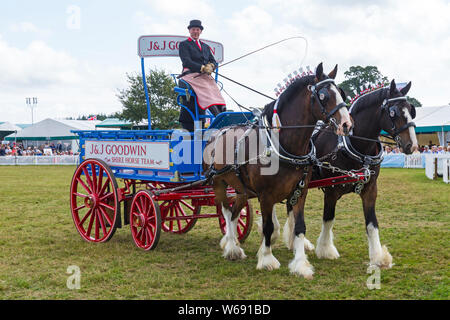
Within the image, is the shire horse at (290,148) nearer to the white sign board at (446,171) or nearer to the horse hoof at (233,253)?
the horse hoof at (233,253)

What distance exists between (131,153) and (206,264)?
210 cm

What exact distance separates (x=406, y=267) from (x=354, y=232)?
231cm

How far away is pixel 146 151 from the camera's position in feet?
21.8

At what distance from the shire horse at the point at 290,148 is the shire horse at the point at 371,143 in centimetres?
54

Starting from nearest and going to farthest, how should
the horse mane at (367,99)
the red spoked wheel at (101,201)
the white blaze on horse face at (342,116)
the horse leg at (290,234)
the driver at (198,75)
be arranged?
the white blaze on horse face at (342,116)
the horse mane at (367,99)
the driver at (198,75)
the horse leg at (290,234)
the red spoked wheel at (101,201)

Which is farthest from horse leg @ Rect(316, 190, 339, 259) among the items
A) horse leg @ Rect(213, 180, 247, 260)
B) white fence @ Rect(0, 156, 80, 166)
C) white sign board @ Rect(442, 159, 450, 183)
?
white fence @ Rect(0, 156, 80, 166)

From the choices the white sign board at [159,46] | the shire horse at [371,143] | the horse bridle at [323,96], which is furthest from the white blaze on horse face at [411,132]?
the white sign board at [159,46]

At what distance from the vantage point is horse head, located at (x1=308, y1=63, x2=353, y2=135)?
15.2 ft

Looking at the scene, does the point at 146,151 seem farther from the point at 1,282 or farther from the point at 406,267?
the point at 406,267

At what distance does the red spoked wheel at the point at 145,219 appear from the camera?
249 inches

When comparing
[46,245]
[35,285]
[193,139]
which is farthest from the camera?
[46,245]

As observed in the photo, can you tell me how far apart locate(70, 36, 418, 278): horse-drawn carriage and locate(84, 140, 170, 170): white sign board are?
1 cm
